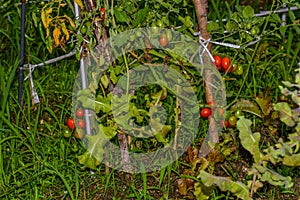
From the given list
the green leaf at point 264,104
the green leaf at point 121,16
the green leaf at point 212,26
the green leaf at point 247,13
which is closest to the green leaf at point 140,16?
the green leaf at point 121,16

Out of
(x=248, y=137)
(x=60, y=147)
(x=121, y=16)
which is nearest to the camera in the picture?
(x=248, y=137)

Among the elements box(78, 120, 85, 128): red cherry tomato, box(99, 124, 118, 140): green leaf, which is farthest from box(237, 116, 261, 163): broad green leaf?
box(78, 120, 85, 128): red cherry tomato

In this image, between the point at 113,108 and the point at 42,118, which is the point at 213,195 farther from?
the point at 42,118

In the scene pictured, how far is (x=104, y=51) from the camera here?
7.29ft

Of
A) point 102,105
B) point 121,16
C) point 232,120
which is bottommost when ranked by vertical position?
point 232,120

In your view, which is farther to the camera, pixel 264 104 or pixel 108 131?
pixel 264 104

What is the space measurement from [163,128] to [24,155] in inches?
24.5

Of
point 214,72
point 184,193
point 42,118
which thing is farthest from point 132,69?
point 42,118

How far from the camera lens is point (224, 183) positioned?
1752 mm

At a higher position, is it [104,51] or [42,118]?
[104,51]

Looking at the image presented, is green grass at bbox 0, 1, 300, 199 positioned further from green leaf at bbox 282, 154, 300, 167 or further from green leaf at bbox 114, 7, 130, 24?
green leaf at bbox 114, 7, 130, 24

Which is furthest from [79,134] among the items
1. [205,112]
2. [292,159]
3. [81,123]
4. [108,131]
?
[292,159]

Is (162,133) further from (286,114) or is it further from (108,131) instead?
(286,114)

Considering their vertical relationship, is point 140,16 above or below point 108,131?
above
